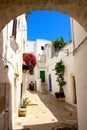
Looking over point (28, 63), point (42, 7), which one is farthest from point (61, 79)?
point (42, 7)

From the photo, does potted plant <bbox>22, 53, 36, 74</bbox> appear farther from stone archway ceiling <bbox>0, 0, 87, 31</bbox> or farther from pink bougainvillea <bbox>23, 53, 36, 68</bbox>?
stone archway ceiling <bbox>0, 0, 87, 31</bbox>

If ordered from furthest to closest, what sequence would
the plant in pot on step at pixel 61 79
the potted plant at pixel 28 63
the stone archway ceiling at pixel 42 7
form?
the plant in pot on step at pixel 61 79, the potted plant at pixel 28 63, the stone archway ceiling at pixel 42 7

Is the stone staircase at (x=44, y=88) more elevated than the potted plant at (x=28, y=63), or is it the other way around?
the potted plant at (x=28, y=63)

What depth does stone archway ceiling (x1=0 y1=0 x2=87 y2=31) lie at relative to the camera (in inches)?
145

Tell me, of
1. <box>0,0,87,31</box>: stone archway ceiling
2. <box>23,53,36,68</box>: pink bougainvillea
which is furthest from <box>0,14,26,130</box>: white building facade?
<box>23,53,36,68</box>: pink bougainvillea

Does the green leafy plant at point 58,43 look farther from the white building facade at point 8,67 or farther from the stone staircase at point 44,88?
the white building facade at point 8,67

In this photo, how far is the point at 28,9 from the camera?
152 inches

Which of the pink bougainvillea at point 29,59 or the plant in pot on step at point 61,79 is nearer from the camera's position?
the pink bougainvillea at point 29,59

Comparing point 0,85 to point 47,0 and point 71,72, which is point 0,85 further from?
point 71,72

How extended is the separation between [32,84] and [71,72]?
13078 mm

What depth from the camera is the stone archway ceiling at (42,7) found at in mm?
3673

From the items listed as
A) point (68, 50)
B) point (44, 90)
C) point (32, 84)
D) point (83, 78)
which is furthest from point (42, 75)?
point (83, 78)

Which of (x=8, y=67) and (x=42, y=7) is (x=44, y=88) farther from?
(x=42, y=7)

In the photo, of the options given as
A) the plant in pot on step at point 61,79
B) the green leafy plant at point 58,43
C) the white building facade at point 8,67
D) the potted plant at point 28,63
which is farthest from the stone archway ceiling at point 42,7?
the green leafy plant at point 58,43
